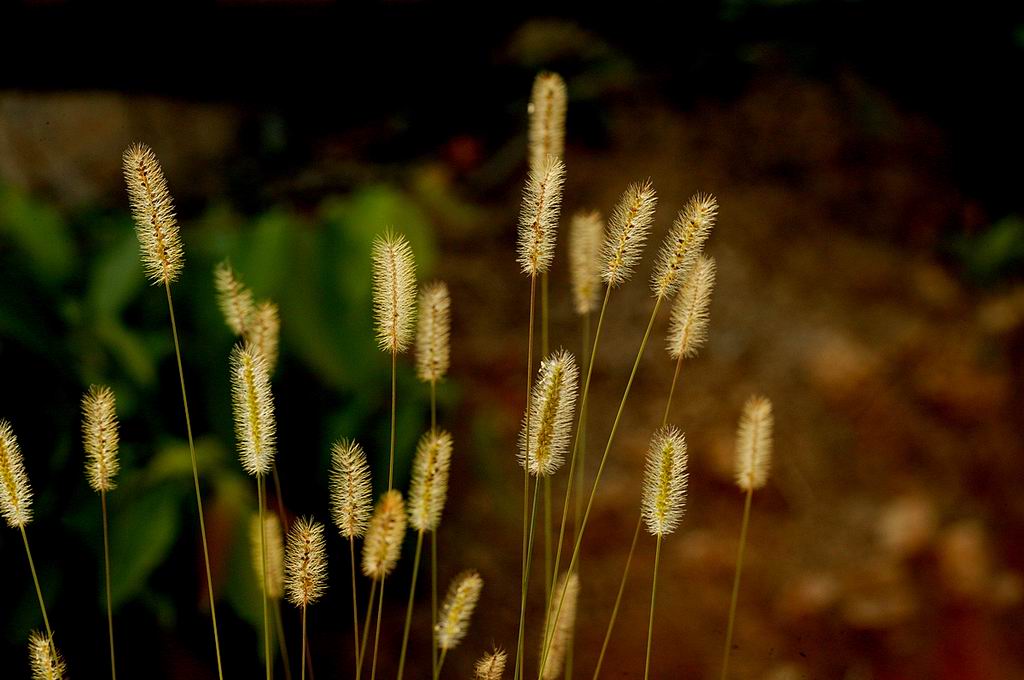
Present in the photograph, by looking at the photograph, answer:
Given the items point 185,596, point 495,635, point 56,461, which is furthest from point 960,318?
point 56,461

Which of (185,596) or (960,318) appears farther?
(960,318)

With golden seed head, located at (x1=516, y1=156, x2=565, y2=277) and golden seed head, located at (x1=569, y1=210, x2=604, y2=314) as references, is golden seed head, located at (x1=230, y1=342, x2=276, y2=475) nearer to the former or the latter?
golden seed head, located at (x1=516, y1=156, x2=565, y2=277)

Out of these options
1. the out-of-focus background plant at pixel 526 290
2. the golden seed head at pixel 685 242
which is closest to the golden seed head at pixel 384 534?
the golden seed head at pixel 685 242

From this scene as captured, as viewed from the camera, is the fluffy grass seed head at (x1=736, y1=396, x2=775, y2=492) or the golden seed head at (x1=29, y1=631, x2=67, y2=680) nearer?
the golden seed head at (x1=29, y1=631, x2=67, y2=680)

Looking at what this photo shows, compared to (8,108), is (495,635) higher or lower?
lower

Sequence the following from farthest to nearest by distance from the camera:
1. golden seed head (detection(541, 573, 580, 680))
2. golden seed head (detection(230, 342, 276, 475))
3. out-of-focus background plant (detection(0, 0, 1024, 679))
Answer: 1. out-of-focus background plant (detection(0, 0, 1024, 679))
2. golden seed head (detection(541, 573, 580, 680))
3. golden seed head (detection(230, 342, 276, 475))

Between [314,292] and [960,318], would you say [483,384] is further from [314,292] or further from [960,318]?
[960,318]

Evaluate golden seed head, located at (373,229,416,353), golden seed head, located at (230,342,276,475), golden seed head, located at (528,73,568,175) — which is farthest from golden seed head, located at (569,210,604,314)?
golden seed head, located at (230,342,276,475)

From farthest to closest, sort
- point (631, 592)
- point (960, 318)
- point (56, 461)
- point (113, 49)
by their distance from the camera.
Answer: point (113, 49)
point (960, 318)
point (631, 592)
point (56, 461)
